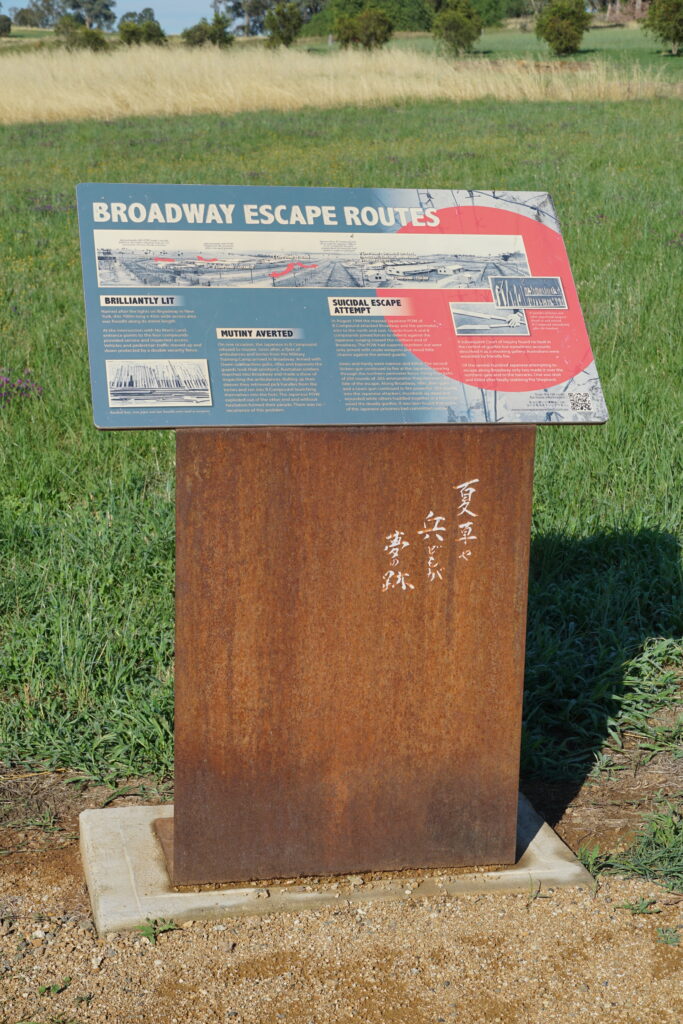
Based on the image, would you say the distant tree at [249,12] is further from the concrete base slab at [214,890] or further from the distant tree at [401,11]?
the concrete base slab at [214,890]

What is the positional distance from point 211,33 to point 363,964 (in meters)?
53.0

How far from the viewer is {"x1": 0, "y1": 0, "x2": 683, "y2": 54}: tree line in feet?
139

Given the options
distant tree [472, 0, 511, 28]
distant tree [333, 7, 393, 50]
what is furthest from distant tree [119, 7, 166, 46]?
distant tree [472, 0, 511, 28]

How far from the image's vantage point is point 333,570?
108 inches

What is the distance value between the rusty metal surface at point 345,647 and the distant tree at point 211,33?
49.7 metres

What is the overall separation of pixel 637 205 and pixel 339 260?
9.46 metres

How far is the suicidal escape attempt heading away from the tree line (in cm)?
3579

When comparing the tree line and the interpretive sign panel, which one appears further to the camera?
the tree line

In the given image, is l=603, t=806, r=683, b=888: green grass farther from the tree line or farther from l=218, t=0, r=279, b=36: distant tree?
l=218, t=0, r=279, b=36: distant tree

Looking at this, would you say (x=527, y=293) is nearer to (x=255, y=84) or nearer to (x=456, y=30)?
(x=255, y=84)

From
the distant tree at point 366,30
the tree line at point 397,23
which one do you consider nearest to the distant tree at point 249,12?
the tree line at point 397,23

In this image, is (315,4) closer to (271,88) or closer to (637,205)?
(271,88)

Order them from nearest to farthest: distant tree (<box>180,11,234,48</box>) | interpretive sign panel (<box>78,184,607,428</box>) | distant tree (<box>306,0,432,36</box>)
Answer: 1. interpretive sign panel (<box>78,184,607,428</box>)
2. distant tree (<box>180,11,234,48</box>)
3. distant tree (<box>306,0,432,36</box>)

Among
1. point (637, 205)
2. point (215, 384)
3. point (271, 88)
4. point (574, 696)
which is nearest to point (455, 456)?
point (215, 384)
